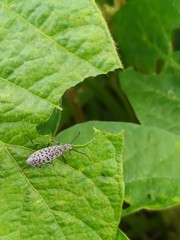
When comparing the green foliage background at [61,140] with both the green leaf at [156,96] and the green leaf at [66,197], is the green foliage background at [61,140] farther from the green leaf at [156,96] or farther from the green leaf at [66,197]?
the green leaf at [156,96]

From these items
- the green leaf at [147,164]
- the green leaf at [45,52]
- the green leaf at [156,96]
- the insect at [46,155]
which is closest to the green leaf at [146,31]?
the green leaf at [156,96]

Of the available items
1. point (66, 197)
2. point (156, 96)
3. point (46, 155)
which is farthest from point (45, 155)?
point (156, 96)

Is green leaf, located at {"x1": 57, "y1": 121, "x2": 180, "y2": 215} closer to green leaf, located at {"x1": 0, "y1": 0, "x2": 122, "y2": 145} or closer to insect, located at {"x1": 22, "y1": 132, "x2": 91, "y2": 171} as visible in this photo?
insect, located at {"x1": 22, "y1": 132, "x2": 91, "y2": 171}

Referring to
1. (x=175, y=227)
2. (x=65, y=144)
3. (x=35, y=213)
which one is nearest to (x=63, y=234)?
(x=35, y=213)

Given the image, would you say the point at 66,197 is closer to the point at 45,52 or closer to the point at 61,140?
the point at 61,140

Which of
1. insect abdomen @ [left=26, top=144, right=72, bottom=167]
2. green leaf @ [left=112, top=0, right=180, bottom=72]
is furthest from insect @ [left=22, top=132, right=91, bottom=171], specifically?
green leaf @ [left=112, top=0, right=180, bottom=72]
